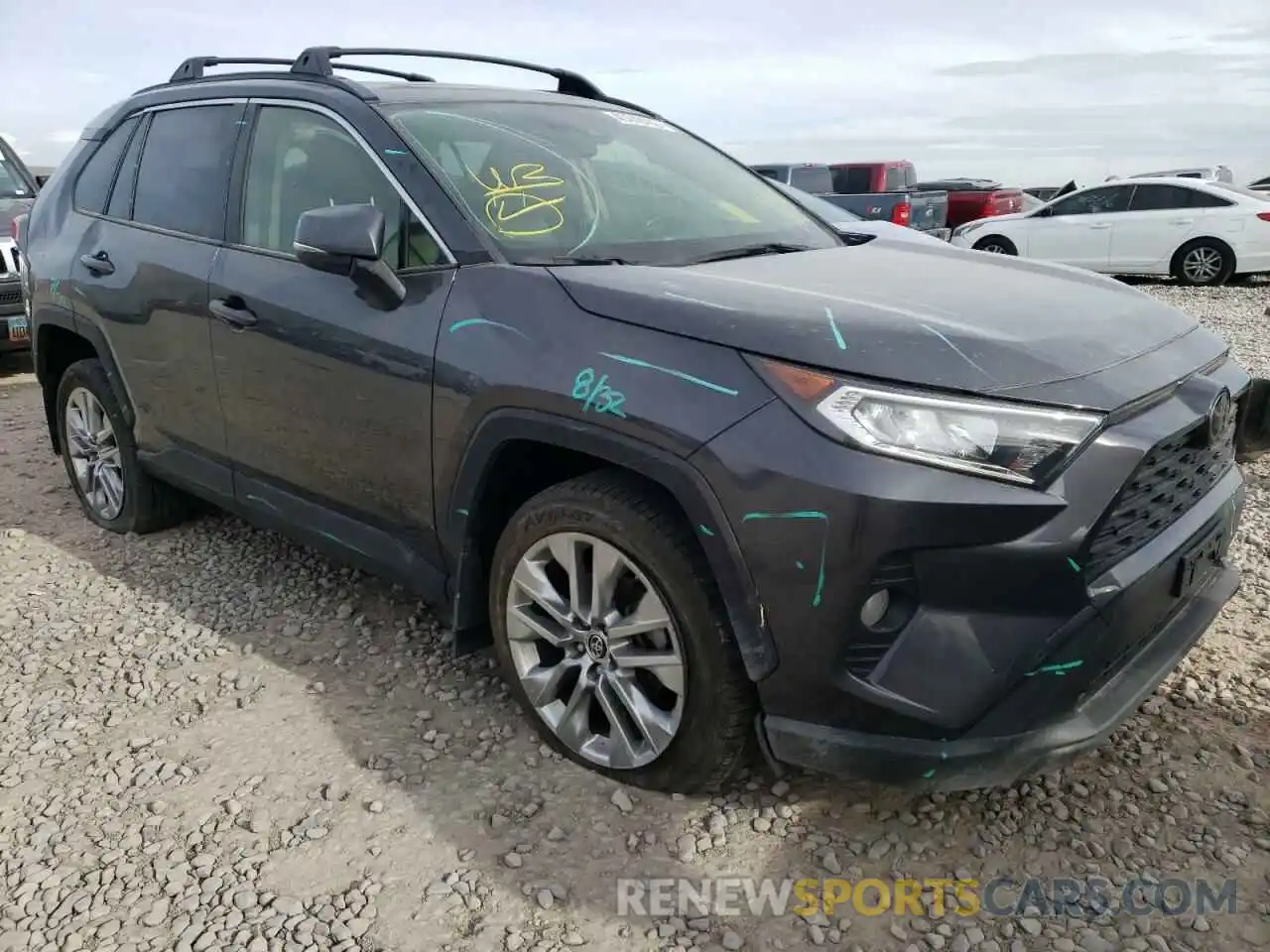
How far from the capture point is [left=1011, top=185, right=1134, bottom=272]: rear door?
13292 millimetres

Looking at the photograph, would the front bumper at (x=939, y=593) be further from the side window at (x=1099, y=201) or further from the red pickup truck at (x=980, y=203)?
the red pickup truck at (x=980, y=203)

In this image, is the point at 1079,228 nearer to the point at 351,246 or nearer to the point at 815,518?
the point at 351,246

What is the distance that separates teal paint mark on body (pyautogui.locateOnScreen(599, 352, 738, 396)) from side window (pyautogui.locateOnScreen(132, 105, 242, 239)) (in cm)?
185

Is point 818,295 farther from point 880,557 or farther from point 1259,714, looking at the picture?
point 1259,714

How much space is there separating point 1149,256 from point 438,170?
12.6 metres

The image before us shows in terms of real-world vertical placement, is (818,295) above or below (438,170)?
below

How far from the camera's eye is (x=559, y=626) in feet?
8.63

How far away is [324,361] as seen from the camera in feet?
9.66

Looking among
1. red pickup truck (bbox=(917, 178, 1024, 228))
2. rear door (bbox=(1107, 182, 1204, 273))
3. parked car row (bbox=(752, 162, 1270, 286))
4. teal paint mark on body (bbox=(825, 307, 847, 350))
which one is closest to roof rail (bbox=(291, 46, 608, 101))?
teal paint mark on body (bbox=(825, 307, 847, 350))

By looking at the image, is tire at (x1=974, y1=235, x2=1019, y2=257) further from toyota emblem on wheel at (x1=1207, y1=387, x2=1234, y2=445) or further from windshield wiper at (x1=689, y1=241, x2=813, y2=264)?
toyota emblem on wheel at (x1=1207, y1=387, x2=1234, y2=445)

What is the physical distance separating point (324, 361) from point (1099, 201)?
516 inches

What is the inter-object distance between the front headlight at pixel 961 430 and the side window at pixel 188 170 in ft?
7.91

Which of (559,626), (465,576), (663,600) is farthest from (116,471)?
(663,600)

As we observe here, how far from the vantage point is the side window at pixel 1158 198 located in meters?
12.9
